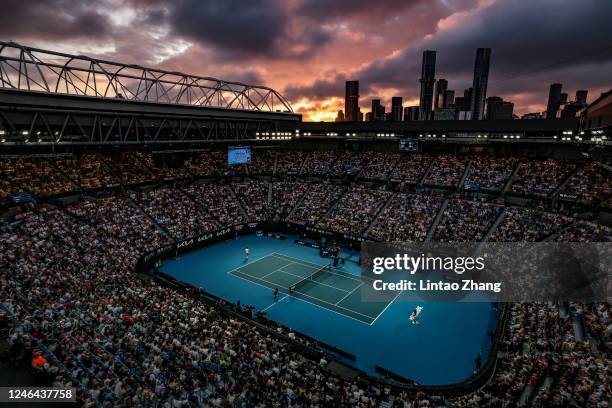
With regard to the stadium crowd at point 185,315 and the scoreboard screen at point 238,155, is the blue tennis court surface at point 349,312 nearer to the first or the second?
the stadium crowd at point 185,315

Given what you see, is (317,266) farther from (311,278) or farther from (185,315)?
(185,315)

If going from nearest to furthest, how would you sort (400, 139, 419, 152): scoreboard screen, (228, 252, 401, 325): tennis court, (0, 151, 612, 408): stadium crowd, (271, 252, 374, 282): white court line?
1. (0, 151, 612, 408): stadium crowd
2. (228, 252, 401, 325): tennis court
3. (271, 252, 374, 282): white court line
4. (400, 139, 419, 152): scoreboard screen

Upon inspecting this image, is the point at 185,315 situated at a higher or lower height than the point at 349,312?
higher

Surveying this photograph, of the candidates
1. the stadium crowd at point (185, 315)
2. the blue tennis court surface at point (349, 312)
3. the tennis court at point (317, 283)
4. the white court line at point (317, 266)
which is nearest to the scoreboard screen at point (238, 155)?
the stadium crowd at point (185, 315)

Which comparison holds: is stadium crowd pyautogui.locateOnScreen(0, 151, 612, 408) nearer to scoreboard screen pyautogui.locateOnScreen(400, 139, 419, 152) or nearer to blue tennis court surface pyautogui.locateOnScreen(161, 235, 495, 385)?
blue tennis court surface pyautogui.locateOnScreen(161, 235, 495, 385)

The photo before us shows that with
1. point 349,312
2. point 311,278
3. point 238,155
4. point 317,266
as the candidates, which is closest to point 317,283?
Answer: point 311,278

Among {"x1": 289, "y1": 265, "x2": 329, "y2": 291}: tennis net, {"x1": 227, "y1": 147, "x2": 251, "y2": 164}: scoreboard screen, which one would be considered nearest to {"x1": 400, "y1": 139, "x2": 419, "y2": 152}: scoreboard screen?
{"x1": 227, "y1": 147, "x2": 251, "y2": 164}: scoreboard screen
